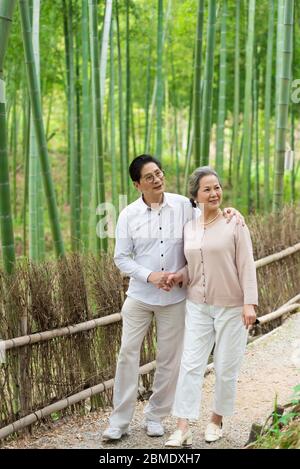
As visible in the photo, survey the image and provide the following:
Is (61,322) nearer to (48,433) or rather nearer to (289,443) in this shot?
(48,433)

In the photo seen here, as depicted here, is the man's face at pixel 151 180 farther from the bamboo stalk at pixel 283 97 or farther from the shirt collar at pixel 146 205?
the bamboo stalk at pixel 283 97

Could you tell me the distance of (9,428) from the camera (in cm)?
314

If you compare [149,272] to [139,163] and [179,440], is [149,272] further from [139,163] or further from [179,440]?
[179,440]

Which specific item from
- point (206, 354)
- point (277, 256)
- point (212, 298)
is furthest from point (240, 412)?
point (277, 256)

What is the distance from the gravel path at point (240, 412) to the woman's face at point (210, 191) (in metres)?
0.87

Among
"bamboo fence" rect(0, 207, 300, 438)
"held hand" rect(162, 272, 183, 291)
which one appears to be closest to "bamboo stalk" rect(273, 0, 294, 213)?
Result: "bamboo fence" rect(0, 207, 300, 438)

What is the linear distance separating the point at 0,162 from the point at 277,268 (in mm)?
2607

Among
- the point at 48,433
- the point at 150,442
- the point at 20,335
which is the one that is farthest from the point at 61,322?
the point at 150,442

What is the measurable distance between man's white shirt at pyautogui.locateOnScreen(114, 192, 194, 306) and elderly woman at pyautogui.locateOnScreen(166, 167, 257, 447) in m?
0.07

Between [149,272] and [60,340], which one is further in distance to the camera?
[60,340]

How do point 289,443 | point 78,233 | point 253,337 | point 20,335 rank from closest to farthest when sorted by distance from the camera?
point 289,443 < point 20,335 < point 253,337 < point 78,233

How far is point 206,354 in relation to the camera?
295 centimetres

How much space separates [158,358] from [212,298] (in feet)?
1.28

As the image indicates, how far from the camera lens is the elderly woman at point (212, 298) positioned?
9.44 ft
